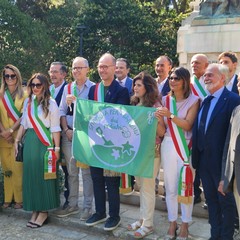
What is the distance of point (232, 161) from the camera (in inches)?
137

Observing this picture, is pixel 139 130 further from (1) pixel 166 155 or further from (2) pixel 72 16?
(2) pixel 72 16

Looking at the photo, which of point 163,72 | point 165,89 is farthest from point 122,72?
point 165,89

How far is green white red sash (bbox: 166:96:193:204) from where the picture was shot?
4.32 m

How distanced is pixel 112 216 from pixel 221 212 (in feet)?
4.69

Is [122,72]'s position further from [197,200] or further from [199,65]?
[197,200]

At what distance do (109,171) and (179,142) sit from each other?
97 cm

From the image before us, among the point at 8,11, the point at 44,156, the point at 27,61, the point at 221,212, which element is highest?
the point at 8,11

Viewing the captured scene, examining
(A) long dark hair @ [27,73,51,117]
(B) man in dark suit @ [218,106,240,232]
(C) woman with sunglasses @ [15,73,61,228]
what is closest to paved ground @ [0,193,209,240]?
(C) woman with sunglasses @ [15,73,61,228]

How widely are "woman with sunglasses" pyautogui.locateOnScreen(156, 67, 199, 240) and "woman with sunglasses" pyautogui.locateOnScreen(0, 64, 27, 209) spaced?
2324mm

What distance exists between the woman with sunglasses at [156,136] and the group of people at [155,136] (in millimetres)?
11

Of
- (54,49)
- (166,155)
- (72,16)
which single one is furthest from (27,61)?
(166,155)

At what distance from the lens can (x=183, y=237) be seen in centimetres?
449

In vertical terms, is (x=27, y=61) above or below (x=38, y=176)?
above

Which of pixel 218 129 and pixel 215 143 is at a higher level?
pixel 218 129
